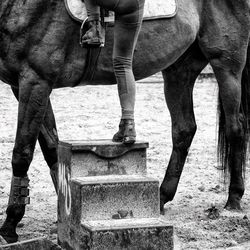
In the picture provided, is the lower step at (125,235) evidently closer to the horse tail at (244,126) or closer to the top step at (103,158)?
the top step at (103,158)

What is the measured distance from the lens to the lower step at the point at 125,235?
4180mm

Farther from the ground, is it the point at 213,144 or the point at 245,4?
the point at 245,4

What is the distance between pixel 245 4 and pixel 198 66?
0.70 m

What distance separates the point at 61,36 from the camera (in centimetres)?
541

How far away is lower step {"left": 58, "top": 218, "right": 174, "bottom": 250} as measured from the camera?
165 inches

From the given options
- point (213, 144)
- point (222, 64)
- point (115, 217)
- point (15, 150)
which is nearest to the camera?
point (115, 217)

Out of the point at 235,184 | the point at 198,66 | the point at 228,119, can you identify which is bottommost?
the point at 235,184

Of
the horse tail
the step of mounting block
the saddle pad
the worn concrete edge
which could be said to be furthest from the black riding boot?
the horse tail

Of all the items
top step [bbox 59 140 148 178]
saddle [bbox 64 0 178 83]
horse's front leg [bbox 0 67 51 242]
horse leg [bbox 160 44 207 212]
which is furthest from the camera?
horse leg [bbox 160 44 207 212]

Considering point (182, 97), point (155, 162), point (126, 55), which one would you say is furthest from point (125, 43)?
point (155, 162)

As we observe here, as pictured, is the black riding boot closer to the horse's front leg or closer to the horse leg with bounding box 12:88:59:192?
the horse's front leg

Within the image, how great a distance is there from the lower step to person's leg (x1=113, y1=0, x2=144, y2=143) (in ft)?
2.17

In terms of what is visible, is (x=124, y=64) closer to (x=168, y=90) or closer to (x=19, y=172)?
(x=19, y=172)

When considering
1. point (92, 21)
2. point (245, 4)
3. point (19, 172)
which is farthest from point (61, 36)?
point (245, 4)
